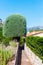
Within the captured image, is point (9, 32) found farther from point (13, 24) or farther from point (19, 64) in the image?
point (19, 64)

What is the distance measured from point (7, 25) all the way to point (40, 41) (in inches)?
724

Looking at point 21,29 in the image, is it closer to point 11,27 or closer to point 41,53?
point 11,27

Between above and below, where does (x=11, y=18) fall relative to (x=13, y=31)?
above

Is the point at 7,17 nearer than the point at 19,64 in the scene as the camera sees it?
No

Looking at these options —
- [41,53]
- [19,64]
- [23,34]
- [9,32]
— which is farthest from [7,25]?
[41,53]

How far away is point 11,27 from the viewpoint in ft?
94.8

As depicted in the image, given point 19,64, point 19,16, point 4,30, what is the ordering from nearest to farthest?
point 19,64 < point 4,30 < point 19,16

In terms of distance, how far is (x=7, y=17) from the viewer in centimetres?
2845

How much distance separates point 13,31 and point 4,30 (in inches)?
84.8

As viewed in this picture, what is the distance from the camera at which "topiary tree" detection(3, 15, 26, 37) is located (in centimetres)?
2759

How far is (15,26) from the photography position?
95.9 feet

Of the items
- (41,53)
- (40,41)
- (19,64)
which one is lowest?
(19,64)


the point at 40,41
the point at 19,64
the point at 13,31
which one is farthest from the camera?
the point at 13,31

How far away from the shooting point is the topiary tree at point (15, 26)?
90.5 ft
